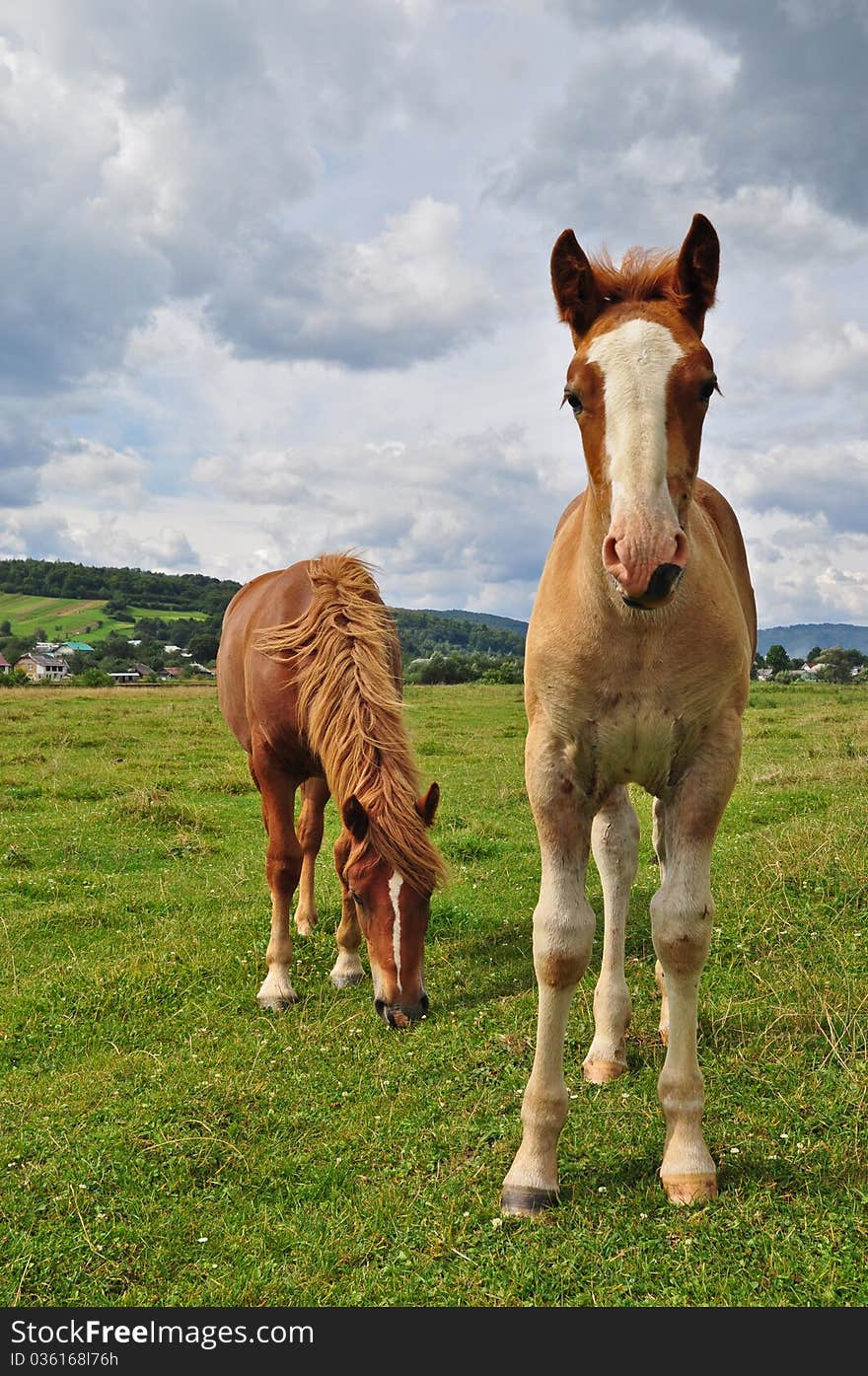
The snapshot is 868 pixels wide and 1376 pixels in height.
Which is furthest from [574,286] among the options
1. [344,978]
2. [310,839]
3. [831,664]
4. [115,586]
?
[115,586]

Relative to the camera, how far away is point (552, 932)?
382cm

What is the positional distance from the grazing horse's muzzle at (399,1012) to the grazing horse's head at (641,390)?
11.0 feet

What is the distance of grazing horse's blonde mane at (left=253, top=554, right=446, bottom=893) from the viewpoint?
5.84 meters

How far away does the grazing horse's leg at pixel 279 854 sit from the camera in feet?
21.7

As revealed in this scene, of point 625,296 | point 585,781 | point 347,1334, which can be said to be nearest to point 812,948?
point 585,781

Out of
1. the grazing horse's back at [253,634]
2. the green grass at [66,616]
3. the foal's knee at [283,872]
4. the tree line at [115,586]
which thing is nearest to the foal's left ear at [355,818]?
the foal's knee at [283,872]

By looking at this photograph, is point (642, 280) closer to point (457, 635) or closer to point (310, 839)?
point (310, 839)

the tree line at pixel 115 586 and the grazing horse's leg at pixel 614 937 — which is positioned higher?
the tree line at pixel 115 586

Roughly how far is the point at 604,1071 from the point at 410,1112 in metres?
1.01

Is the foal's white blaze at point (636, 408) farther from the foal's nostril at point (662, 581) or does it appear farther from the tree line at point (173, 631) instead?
the tree line at point (173, 631)

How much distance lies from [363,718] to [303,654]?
0.80 meters

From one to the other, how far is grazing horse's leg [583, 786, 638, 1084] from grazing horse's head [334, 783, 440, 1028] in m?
1.22

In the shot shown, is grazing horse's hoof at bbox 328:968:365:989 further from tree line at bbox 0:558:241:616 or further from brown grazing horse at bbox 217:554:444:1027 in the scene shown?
tree line at bbox 0:558:241:616

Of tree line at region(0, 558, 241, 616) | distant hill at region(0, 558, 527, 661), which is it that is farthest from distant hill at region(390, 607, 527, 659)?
tree line at region(0, 558, 241, 616)
